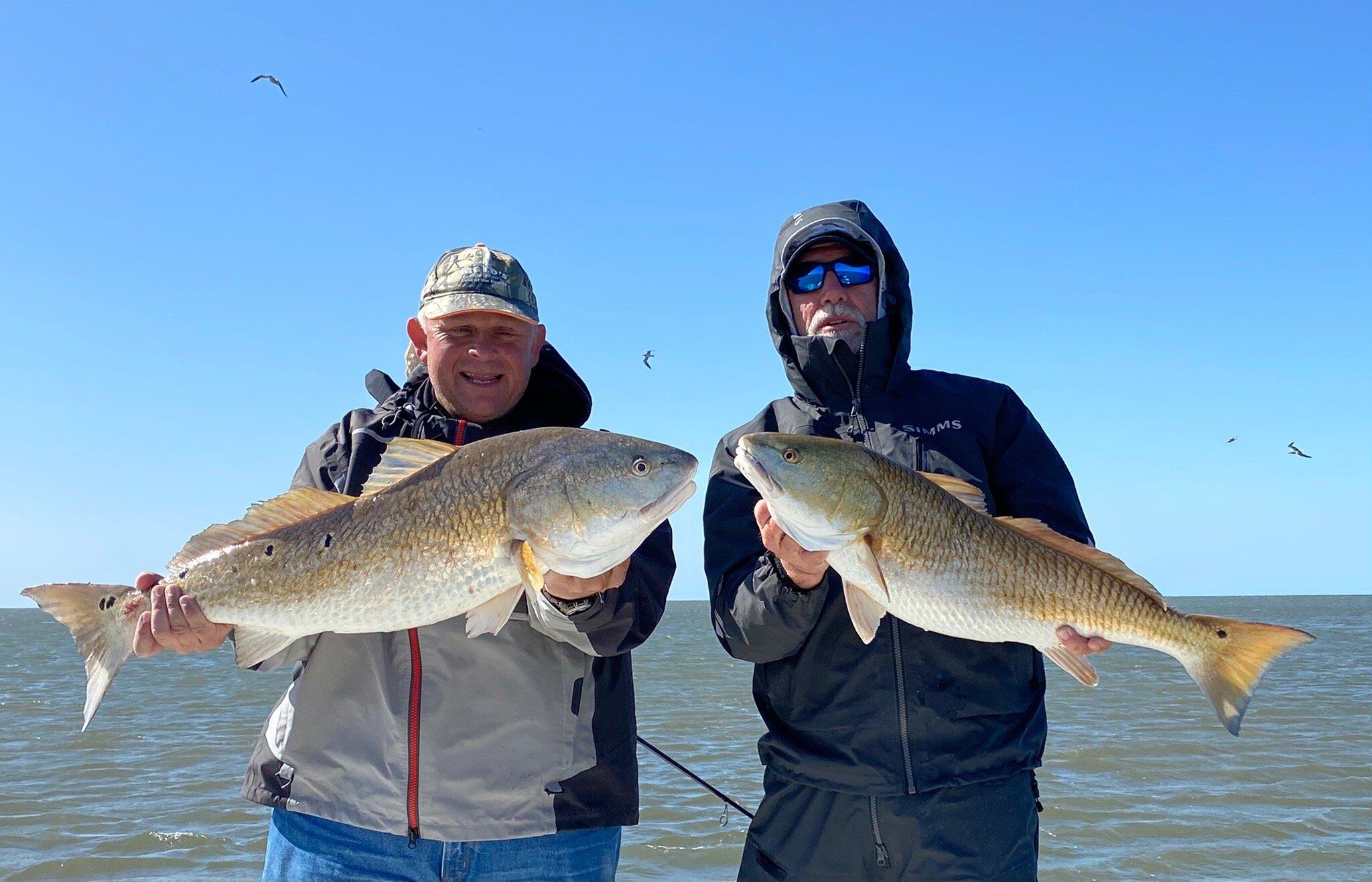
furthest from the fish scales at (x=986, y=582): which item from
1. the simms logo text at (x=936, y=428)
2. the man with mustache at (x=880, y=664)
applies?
the simms logo text at (x=936, y=428)

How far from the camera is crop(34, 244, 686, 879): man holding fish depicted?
313 centimetres

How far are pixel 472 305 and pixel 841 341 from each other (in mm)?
1442

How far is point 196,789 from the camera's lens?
9992mm

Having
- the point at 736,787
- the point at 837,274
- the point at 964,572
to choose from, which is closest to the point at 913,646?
the point at 964,572

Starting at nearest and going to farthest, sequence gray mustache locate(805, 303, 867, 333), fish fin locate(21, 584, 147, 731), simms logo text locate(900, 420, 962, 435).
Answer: fish fin locate(21, 584, 147, 731) → simms logo text locate(900, 420, 962, 435) → gray mustache locate(805, 303, 867, 333)

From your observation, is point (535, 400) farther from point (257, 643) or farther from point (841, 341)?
point (257, 643)

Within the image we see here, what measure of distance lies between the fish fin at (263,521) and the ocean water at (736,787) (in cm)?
531

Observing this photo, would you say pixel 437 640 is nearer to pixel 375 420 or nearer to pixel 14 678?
pixel 375 420

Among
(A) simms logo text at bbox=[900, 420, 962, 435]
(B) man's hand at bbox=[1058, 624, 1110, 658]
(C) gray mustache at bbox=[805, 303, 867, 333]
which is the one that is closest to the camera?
(B) man's hand at bbox=[1058, 624, 1110, 658]

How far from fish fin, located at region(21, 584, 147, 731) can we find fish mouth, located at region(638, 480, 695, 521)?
191cm

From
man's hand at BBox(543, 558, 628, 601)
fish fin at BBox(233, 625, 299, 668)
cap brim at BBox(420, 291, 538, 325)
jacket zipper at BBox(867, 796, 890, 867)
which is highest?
cap brim at BBox(420, 291, 538, 325)

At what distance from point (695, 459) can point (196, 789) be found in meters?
9.33

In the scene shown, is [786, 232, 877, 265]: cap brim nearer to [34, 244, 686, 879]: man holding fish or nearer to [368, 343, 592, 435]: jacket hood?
[368, 343, 592, 435]: jacket hood

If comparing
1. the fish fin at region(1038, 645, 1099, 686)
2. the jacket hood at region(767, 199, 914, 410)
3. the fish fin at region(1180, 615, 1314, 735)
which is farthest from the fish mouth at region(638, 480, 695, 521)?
the fish fin at region(1180, 615, 1314, 735)
